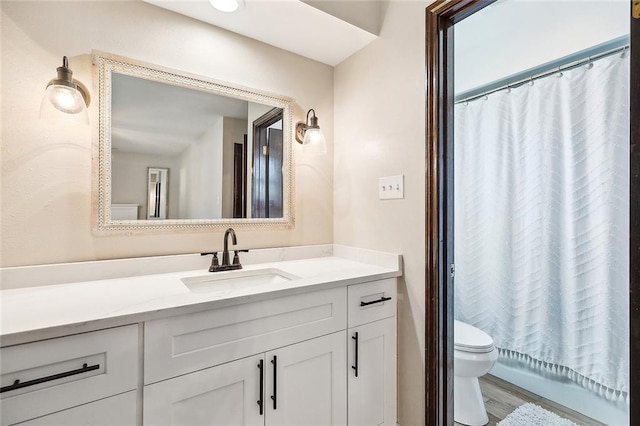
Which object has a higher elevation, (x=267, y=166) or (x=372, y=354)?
(x=267, y=166)

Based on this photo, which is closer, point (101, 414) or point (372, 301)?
point (101, 414)

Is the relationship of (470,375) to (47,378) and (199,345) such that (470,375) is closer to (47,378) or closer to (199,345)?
(199,345)

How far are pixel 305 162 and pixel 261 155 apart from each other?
0.29 metres

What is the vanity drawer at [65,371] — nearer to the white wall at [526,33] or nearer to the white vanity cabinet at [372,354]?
the white vanity cabinet at [372,354]

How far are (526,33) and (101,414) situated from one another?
2805 millimetres

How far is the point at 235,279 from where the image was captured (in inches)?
57.0

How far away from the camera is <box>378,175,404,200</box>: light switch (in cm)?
150

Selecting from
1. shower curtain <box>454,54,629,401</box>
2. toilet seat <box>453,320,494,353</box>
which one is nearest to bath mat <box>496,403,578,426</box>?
shower curtain <box>454,54,629,401</box>

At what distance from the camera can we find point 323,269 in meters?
1.50

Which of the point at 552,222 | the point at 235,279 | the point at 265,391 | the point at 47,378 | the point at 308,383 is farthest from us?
the point at 552,222

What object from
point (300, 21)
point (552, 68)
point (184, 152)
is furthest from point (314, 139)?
point (552, 68)

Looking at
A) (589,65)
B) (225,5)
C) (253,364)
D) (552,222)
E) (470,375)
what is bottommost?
(470,375)

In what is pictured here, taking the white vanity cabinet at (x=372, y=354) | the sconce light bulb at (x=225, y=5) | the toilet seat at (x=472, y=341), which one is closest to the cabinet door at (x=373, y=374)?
the white vanity cabinet at (x=372, y=354)

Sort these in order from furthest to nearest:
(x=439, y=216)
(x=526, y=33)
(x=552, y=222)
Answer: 1. (x=526, y=33)
2. (x=552, y=222)
3. (x=439, y=216)
